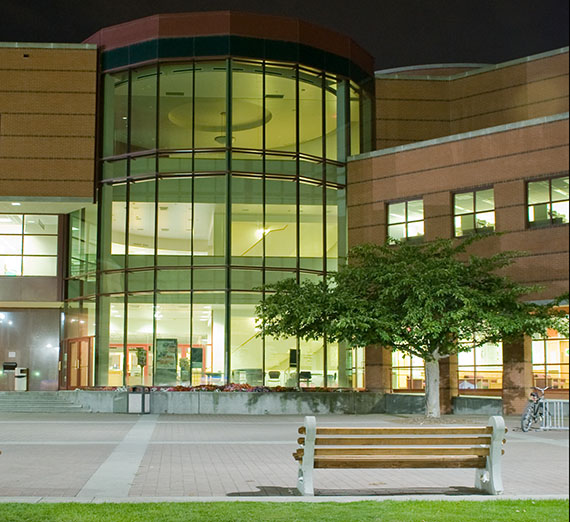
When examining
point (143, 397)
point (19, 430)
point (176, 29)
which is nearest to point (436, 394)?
point (143, 397)

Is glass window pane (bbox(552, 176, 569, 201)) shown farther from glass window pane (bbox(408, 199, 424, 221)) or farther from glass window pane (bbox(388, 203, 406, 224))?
glass window pane (bbox(388, 203, 406, 224))

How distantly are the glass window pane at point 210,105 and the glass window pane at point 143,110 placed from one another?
1832 millimetres

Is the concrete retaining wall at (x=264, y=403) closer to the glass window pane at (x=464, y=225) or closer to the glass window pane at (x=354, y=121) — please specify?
the glass window pane at (x=464, y=225)

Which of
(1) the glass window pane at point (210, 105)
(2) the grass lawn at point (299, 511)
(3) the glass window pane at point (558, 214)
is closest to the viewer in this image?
(2) the grass lawn at point (299, 511)

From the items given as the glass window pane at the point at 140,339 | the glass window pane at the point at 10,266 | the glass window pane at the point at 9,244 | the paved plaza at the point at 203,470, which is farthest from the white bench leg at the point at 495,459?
the glass window pane at the point at 9,244

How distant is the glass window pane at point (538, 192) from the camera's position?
3080cm

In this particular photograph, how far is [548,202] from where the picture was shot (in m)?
30.6

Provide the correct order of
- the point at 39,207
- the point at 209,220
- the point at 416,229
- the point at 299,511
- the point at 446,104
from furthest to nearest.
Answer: the point at 446,104, the point at 39,207, the point at 209,220, the point at 416,229, the point at 299,511

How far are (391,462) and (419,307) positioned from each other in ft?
52.3

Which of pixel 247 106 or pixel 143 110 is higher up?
pixel 247 106

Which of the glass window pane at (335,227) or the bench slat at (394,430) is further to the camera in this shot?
the glass window pane at (335,227)

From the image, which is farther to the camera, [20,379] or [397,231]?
[20,379]

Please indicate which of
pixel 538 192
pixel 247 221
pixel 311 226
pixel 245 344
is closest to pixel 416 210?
pixel 311 226

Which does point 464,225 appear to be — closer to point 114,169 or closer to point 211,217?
point 211,217
